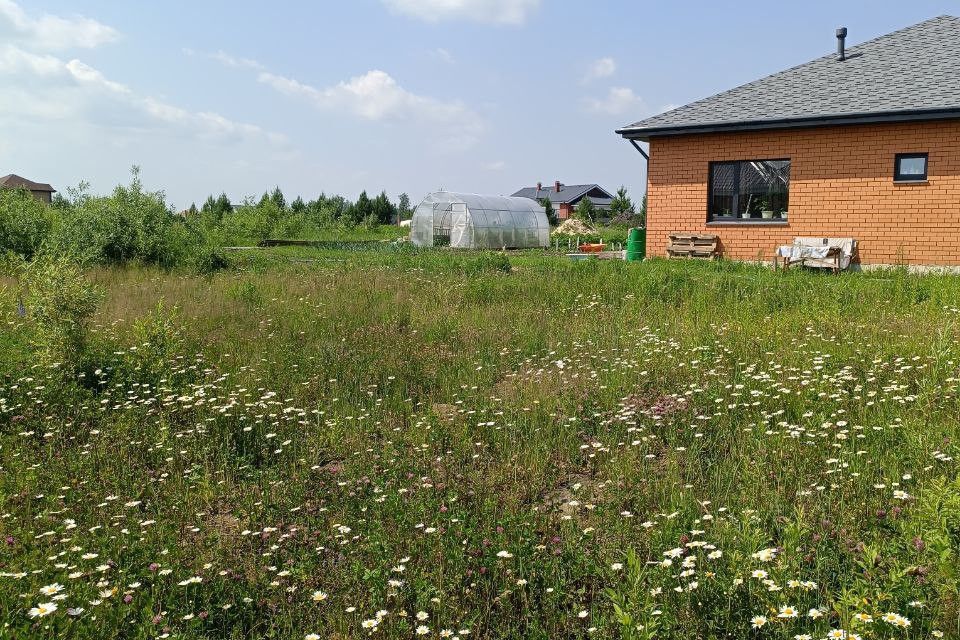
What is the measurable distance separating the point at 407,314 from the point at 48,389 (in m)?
4.43

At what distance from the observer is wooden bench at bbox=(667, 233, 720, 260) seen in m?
18.7

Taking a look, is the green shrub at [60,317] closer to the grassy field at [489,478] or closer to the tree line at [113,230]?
the grassy field at [489,478]

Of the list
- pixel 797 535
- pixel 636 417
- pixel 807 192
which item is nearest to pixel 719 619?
pixel 797 535

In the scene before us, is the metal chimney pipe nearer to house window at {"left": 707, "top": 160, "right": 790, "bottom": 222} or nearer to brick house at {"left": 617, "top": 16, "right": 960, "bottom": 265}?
brick house at {"left": 617, "top": 16, "right": 960, "bottom": 265}

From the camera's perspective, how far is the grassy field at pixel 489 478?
125 inches

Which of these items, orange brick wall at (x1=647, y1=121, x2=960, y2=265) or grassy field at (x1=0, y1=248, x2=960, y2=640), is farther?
orange brick wall at (x1=647, y1=121, x2=960, y2=265)

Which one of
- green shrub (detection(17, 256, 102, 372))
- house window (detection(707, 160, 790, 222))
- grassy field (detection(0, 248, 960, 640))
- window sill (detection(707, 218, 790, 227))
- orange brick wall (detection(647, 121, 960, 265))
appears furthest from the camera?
house window (detection(707, 160, 790, 222))

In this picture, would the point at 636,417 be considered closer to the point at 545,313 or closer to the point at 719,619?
the point at 719,619

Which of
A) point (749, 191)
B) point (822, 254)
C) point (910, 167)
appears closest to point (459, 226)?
point (749, 191)

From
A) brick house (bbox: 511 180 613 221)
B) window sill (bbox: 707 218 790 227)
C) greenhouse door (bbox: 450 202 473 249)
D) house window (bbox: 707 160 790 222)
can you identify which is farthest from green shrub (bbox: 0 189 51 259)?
brick house (bbox: 511 180 613 221)

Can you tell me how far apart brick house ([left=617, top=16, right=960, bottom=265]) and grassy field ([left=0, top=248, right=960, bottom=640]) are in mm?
8254

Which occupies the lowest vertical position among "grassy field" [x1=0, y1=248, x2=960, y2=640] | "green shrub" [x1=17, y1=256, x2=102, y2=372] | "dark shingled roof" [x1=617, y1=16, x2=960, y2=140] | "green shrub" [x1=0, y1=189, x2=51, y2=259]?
"grassy field" [x1=0, y1=248, x2=960, y2=640]

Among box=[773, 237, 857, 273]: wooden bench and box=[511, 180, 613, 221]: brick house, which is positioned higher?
box=[511, 180, 613, 221]: brick house

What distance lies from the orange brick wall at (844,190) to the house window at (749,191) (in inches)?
10.6
